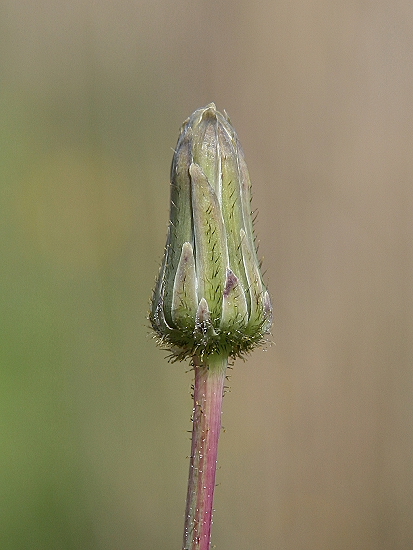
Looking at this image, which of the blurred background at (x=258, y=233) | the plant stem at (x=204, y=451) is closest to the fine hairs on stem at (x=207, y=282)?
the plant stem at (x=204, y=451)

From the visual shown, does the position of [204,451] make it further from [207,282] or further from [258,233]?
[258,233]

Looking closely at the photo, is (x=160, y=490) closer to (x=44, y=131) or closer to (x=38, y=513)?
(x=38, y=513)

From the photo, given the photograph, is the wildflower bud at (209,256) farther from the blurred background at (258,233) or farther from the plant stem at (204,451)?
the blurred background at (258,233)

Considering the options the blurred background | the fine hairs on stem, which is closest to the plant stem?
the fine hairs on stem

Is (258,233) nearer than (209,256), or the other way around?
(209,256)

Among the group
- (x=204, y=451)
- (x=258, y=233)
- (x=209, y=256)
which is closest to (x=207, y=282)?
(x=209, y=256)

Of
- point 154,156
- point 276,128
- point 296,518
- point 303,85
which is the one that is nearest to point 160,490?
point 296,518

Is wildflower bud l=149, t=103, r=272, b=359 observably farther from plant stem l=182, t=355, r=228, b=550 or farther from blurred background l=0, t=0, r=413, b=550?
blurred background l=0, t=0, r=413, b=550
